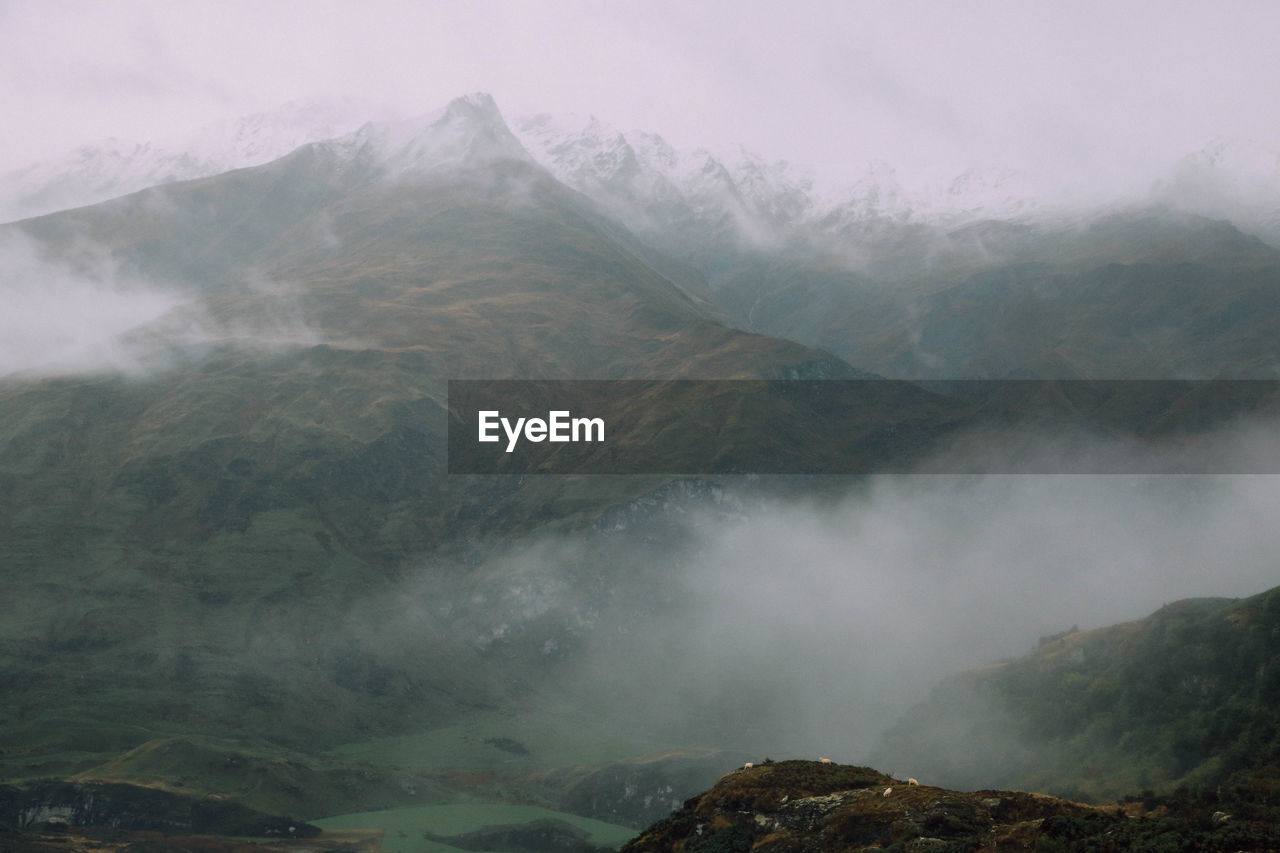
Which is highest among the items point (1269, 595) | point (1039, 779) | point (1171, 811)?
point (1269, 595)

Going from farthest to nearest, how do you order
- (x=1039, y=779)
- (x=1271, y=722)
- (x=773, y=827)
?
(x=1039, y=779) → (x=1271, y=722) → (x=773, y=827)

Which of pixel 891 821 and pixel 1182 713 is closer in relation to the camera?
pixel 891 821

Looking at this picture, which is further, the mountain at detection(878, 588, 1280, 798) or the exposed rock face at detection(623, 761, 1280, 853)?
the mountain at detection(878, 588, 1280, 798)

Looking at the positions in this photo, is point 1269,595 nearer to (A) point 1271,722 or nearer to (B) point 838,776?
(A) point 1271,722

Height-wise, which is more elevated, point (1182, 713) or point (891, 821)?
point (891, 821)

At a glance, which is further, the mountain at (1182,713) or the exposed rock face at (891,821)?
the mountain at (1182,713)

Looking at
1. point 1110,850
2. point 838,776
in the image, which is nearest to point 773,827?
point 838,776

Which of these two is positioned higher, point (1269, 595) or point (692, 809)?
point (1269, 595)

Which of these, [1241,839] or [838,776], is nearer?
[1241,839]

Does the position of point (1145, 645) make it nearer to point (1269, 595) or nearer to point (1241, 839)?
point (1269, 595)

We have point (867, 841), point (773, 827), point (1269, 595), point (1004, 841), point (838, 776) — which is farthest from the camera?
point (1269, 595)
